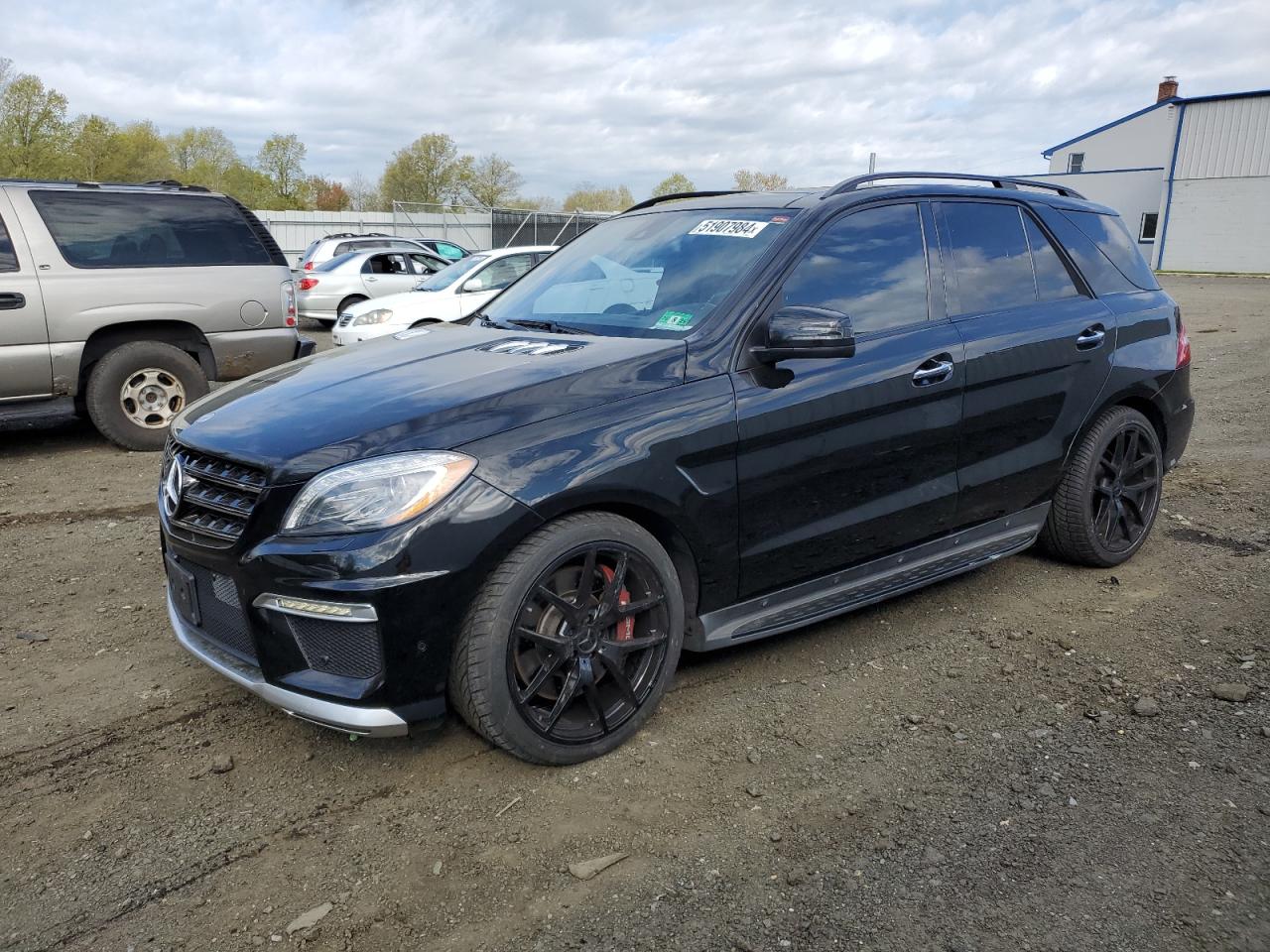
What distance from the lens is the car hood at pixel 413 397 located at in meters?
2.87

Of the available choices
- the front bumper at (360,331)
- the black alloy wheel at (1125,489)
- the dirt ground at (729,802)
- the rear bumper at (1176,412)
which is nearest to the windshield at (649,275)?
the dirt ground at (729,802)

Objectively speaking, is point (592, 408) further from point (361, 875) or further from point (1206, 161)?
point (1206, 161)

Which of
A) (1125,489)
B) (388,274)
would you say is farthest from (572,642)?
(388,274)

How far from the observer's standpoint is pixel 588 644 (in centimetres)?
306

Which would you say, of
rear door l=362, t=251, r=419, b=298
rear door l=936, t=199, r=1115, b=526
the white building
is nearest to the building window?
the white building

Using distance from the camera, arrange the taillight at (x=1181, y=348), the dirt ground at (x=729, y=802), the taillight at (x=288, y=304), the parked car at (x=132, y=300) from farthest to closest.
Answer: the taillight at (x=288, y=304) → the parked car at (x=132, y=300) → the taillight at (x=1181, y=348) → the dirt ground at (x=729, y=802)

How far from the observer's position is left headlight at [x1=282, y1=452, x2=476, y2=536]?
275 centimetres

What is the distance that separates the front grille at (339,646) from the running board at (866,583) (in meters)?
1.15

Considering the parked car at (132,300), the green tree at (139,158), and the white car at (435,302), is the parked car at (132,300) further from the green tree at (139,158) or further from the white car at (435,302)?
the green tree at (139,158)

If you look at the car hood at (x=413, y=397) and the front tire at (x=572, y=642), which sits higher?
the car hood at (x=413, y=397)

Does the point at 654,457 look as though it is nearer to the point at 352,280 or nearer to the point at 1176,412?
the point at 1176,412

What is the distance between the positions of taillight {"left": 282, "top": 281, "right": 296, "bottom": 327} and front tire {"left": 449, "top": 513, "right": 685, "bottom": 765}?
6011 millimetres

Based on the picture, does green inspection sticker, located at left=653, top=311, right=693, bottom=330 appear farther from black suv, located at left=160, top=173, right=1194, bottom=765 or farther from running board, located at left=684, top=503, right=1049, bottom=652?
running board, located at left=684, top=503, right=1049, bottom=652

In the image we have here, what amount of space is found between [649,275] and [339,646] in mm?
1898
